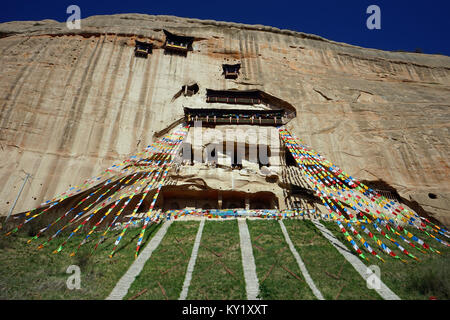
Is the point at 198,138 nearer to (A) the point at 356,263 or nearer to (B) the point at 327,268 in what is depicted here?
(B) the point at 327,268

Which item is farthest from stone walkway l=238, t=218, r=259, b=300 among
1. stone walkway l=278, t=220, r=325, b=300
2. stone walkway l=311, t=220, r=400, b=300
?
stone walkway l=311, t=220, r=400, b=300

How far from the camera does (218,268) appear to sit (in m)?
8.82

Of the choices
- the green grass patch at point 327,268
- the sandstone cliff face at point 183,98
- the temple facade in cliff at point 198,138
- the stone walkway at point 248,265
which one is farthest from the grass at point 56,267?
the green grass patch at point 327,268

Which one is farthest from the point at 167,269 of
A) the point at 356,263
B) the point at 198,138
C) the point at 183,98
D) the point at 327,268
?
the point at 183,98

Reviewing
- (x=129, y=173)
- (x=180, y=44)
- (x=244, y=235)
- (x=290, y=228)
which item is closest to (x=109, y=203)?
(x=129, y=173)

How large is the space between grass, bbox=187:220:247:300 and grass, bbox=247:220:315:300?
0.83 m

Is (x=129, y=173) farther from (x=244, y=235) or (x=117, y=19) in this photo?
(x=117, y=19)

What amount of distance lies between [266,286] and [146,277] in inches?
176

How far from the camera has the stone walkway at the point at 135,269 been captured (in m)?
7.26

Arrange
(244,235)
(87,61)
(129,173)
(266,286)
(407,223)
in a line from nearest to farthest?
1. (266,286)
2. (244,235)
3. (407,223)
4. (129,173)
5. (87,61)

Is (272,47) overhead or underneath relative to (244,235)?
overhead

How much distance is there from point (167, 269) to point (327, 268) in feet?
21.4

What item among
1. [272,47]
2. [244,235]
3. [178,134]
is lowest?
[244,235]

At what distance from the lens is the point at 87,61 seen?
21875mm
